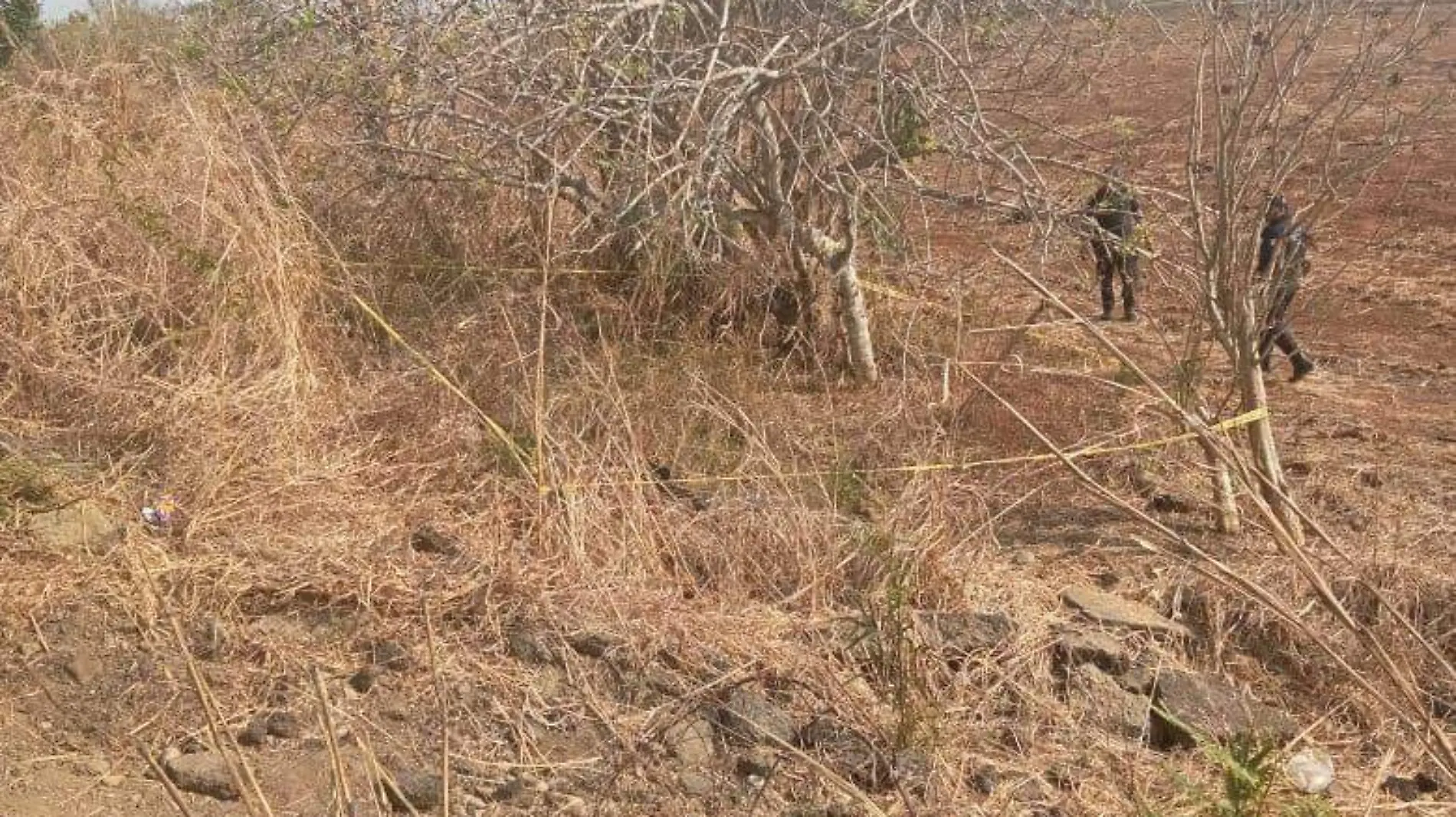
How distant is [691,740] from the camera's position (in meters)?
3.27

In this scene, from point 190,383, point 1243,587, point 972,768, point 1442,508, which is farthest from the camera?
point 1442,508

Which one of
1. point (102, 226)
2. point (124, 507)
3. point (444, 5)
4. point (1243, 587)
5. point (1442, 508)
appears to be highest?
point (444, 5)

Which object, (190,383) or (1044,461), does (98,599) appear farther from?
(1044,461)

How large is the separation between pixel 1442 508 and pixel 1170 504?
1072mm

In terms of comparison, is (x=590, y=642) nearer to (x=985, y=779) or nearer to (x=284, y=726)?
(x=284, y=726)

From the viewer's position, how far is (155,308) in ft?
15.6

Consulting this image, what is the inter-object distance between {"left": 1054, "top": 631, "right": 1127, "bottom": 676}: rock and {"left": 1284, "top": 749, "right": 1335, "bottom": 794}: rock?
2.21ft

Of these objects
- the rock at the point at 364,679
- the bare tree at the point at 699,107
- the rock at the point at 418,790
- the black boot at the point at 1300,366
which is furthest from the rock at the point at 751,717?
the black boot at the point at 1300,366

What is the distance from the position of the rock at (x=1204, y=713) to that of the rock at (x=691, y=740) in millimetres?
1187

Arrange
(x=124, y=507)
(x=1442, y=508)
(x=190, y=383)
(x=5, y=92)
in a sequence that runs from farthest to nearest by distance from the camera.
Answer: (x=5, y=92) < (x=1442, y=508) < (x=190, y=383) < (x=124, y=507)

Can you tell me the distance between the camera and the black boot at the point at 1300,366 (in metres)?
7.09

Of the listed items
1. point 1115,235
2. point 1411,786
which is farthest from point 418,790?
point 1115,235

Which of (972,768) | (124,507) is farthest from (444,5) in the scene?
(972,768)

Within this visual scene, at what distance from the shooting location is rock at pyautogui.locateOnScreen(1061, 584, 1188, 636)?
4.12 metres
